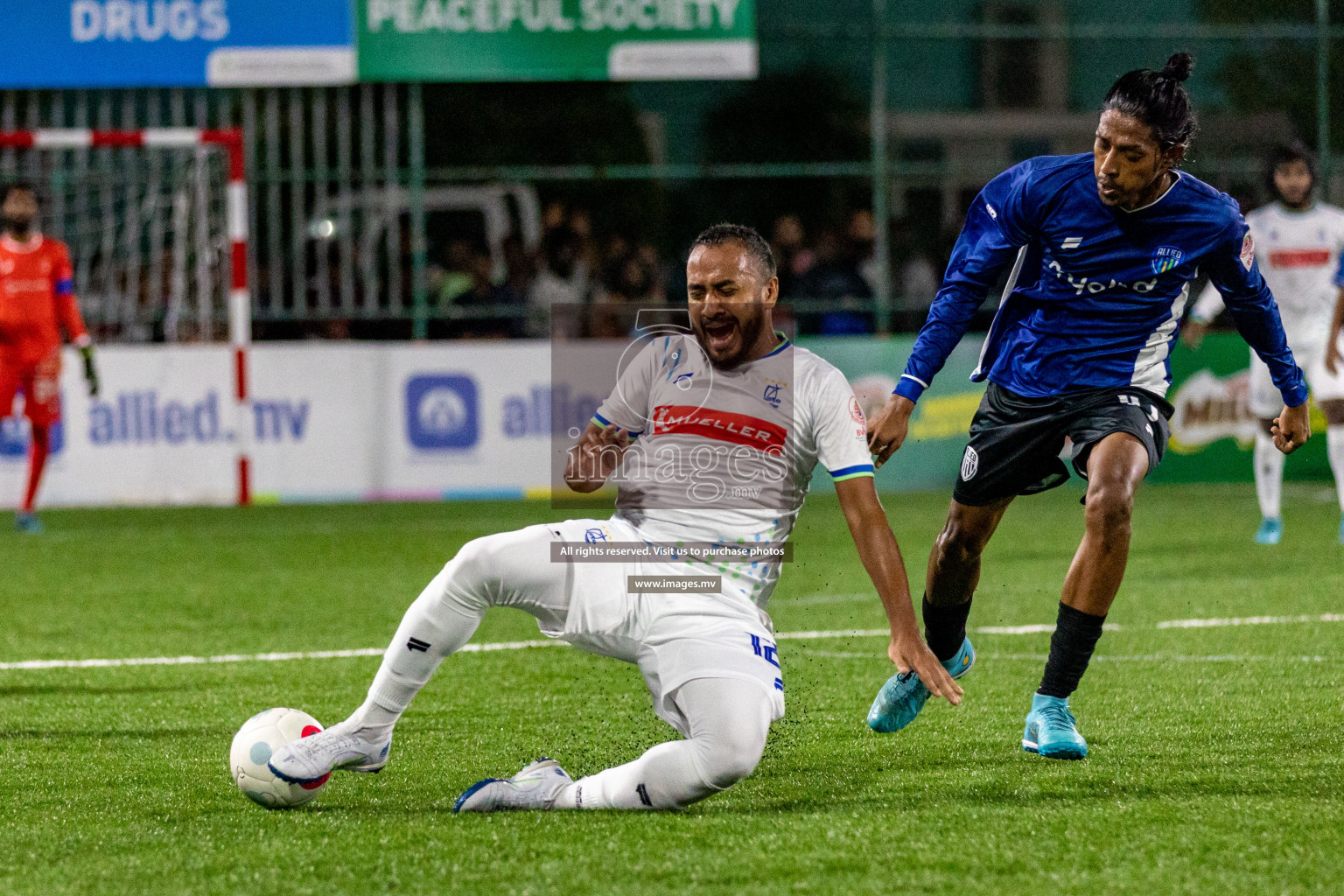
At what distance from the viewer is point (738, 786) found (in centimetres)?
457

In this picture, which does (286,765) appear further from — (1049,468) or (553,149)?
(553,149)

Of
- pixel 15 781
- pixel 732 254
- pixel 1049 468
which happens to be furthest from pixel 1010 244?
pixel 15 781

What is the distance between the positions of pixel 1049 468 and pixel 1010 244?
2.18 feet

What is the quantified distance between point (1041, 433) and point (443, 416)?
358 inches

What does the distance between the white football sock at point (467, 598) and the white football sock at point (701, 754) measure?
398 mm

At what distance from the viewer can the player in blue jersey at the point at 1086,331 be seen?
484cm

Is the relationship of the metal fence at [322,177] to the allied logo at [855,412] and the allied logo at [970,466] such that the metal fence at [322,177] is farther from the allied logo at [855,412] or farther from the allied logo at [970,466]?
the allied logo at [855,412]

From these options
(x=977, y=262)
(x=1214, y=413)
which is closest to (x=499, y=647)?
(x=977, y=262)

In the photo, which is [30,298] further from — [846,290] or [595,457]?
[595,457]

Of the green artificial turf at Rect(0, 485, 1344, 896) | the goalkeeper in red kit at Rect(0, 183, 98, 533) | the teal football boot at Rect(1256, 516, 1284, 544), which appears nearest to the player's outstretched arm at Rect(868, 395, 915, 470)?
the green artificial turf at Rect(0, 485, 1344, 896)

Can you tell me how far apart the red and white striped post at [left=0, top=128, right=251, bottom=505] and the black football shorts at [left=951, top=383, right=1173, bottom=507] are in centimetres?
800

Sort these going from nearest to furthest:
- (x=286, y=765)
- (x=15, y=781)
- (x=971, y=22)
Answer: (x=286, y=765)
(x=15, y=781)
(x=971, y=22)

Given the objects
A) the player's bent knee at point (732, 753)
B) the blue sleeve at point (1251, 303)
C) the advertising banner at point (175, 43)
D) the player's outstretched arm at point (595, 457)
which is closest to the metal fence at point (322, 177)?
the advertising banner at point (175, 43)

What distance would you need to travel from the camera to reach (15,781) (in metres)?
4.73
